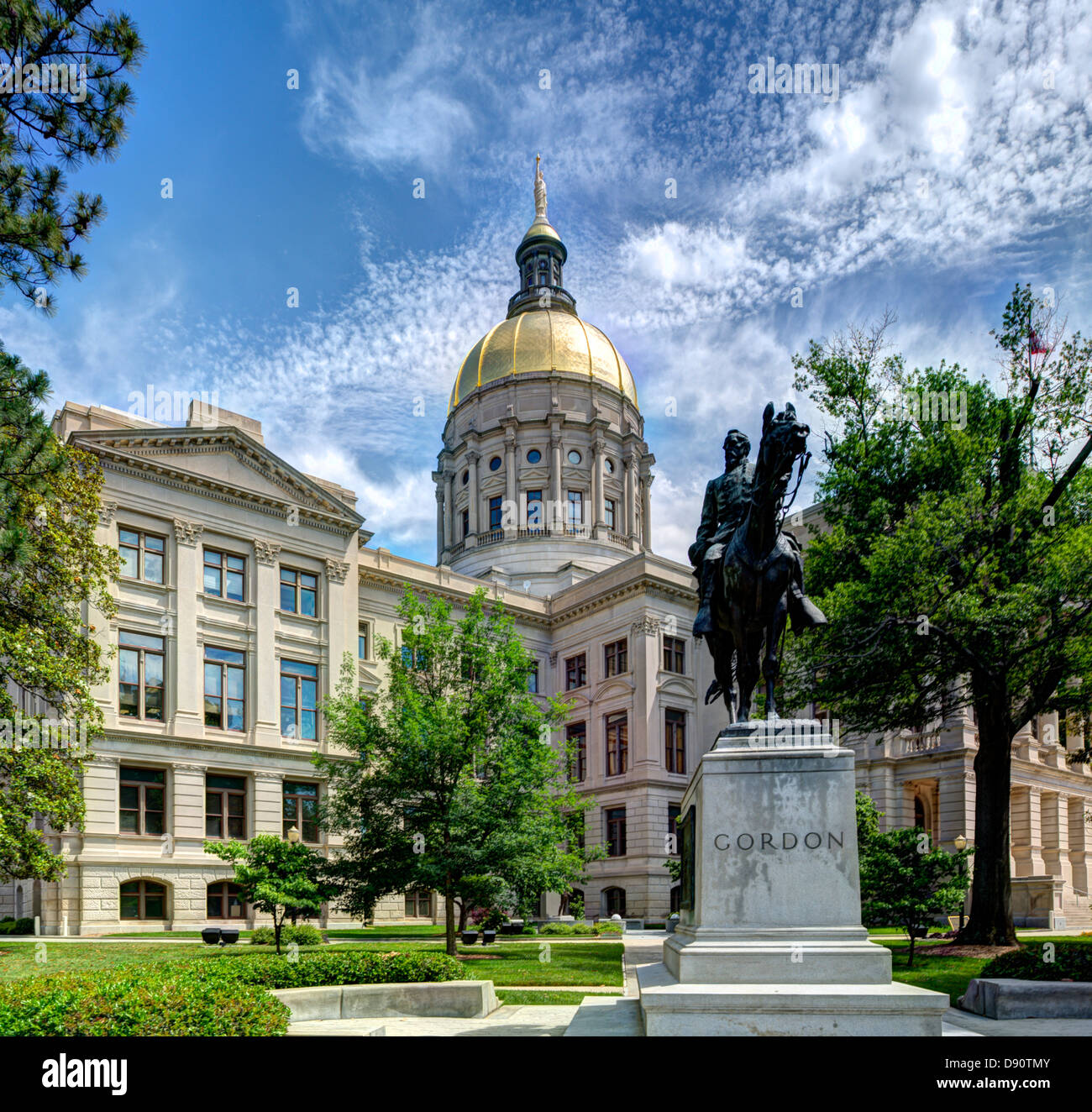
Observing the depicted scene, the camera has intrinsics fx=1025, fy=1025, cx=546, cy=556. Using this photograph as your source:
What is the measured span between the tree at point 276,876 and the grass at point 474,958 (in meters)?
1.42

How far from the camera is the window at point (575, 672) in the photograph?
5849 cm

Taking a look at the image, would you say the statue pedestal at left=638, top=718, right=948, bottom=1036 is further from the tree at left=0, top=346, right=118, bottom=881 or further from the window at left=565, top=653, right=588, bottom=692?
the window at left=565, top=653, right=588, bottom=692

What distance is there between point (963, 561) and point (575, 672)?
1413 inches

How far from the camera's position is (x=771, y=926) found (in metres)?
9.03

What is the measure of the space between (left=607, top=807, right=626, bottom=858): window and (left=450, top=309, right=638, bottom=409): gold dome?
35242 millimetres

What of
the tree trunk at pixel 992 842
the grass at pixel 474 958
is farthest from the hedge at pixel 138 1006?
the tree trunk at pixel 992 842

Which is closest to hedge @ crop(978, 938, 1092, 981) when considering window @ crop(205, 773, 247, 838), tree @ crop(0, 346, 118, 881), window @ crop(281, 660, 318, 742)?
tree @ crop(0, 346, 118, 881)

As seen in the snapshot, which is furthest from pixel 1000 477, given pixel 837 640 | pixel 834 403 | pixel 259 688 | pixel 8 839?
pixel 259 688

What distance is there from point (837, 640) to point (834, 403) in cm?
774

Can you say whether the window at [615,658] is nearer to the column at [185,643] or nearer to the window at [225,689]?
the window at [225,689]

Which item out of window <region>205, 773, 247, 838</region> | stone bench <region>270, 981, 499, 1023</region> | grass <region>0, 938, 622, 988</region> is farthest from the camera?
window <region>205, 773, 247, 838</region>

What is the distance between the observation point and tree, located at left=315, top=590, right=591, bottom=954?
2731 centimetres
